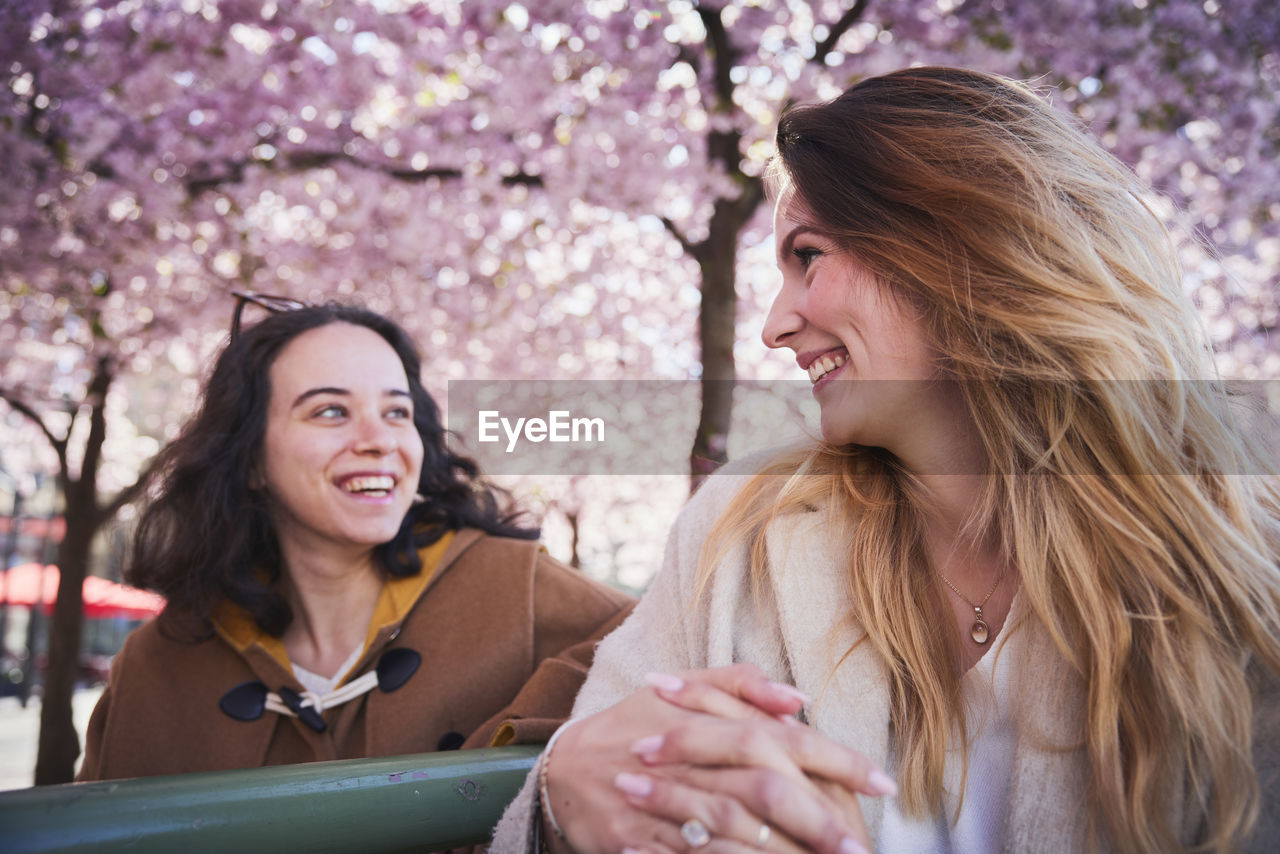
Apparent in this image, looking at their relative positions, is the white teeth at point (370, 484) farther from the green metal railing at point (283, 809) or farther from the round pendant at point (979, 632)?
the round pendant at point (979, 632)

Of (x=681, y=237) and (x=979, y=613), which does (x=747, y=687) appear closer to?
(x=979, y=613)

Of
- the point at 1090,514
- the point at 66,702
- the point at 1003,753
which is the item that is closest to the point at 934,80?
the point at 1090,514

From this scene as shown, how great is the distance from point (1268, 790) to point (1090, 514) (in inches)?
18.8

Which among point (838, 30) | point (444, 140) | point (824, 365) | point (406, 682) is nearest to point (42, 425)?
point (444, 140)

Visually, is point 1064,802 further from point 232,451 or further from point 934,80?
point 232,451

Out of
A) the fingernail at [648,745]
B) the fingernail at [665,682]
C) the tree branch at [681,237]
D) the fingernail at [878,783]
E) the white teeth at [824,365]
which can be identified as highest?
the tree branch at [681,237]

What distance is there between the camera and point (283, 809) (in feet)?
4.03

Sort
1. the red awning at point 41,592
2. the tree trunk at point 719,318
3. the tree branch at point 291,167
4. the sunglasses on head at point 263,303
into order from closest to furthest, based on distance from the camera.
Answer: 1. the sunglasses on head at point 263,303
2. the tree trunk at point 719,318
3. the tree branch at point 291,167
4. the red awning at point 41,592

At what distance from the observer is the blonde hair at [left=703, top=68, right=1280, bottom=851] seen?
144 centimetres

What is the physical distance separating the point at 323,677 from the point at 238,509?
56cm

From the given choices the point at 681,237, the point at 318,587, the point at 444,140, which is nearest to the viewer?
the point at 318,587

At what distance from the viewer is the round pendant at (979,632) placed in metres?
1.73

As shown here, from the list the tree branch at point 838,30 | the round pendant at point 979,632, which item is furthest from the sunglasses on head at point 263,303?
the tree branch at point 838,30

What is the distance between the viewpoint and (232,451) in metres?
2.69
